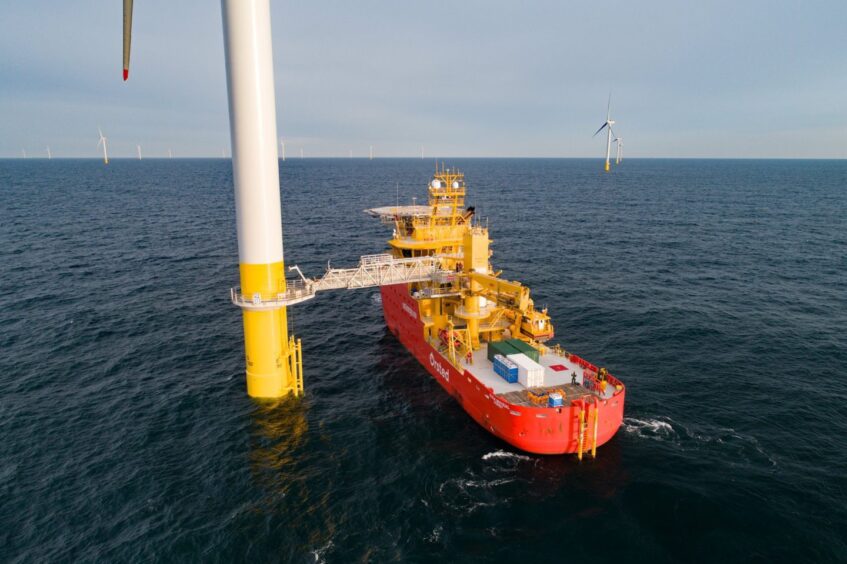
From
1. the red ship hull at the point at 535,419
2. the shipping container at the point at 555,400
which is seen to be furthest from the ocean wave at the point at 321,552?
the shipping container at the point at 555,400

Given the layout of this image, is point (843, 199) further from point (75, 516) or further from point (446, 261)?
point (75, 516)

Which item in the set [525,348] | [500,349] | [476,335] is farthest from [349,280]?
[525,348]

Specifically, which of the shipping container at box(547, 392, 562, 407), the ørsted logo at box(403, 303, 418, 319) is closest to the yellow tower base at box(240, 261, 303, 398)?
the ørsted logo at box(403, 303, 418, 319)

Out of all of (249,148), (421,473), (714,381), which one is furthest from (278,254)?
(714,381)

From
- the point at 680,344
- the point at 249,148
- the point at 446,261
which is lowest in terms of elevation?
the point at 680,344

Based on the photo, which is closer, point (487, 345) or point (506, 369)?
point (506, 369)

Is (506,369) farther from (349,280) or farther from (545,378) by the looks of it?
(349,280)

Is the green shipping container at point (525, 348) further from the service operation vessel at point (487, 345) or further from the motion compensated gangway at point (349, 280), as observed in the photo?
the motion compensated gangway at point (349, 280)
